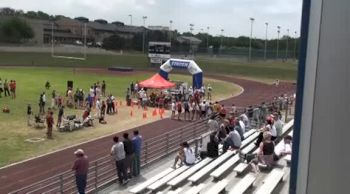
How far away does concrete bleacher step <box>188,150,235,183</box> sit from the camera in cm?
1094

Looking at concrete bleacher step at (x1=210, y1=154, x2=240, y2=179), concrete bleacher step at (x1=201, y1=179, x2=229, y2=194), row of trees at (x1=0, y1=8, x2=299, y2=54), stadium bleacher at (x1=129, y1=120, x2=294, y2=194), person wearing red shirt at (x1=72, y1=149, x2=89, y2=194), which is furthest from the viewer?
row of trees at (x1=0, y1=8, x2=299, y2=54)

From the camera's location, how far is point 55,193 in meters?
12.4

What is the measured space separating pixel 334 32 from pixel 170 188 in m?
8.58

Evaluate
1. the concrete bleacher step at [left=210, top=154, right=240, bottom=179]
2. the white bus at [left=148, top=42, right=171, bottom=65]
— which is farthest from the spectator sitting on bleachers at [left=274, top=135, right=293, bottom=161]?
the white bus at [left=148, top=42, right=171, bottom=65]

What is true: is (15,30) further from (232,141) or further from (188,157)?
(188,157)

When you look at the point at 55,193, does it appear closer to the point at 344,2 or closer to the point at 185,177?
the point at 185,177

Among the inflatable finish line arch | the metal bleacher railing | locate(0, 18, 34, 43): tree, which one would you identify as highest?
locate(0, 18, 34, 43): tree

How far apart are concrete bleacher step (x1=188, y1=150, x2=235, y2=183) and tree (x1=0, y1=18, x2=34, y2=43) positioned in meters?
106

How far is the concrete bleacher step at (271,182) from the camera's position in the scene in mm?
9363

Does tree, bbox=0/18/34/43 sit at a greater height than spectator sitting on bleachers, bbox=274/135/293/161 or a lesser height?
greater

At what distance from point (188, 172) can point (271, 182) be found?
2482 mm

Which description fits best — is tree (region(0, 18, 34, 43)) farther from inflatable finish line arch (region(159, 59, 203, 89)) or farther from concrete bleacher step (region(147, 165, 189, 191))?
concrete bleacher step (region(147, 165, 189, 191))

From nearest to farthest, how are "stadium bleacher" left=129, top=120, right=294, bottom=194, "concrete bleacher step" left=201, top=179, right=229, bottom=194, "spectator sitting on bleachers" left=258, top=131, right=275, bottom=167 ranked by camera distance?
1. "concrete bleacher step" left=201, top=179, right=229, bottom=194
2. "stadium bleacher" left=129, top=120, right=294, bottom=194
3. "spectator sitting on bleachers" left=258, top=131, right=275, bottom=167

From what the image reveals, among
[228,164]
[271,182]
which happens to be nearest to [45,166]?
[228,164]
